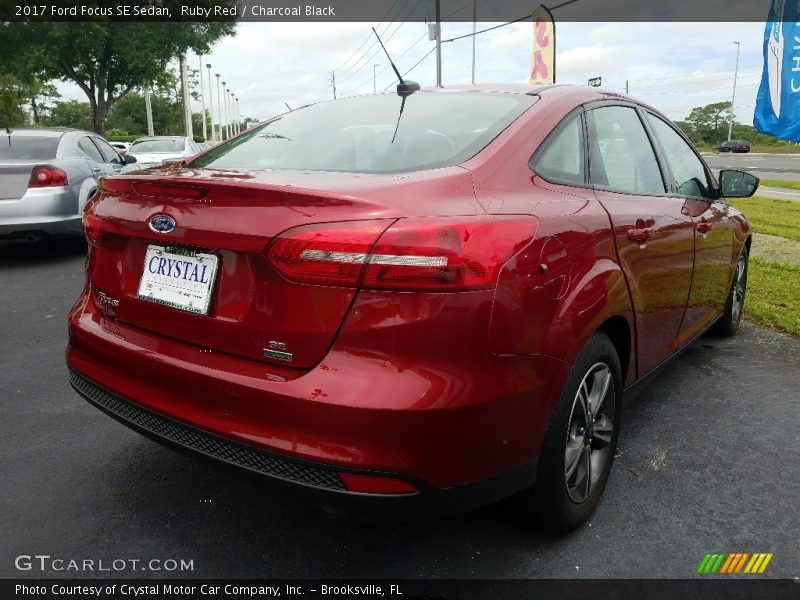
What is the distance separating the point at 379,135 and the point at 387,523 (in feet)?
4.64

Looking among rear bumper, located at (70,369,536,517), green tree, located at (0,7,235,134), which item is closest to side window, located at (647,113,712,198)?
rear bumper, located at (70,369,536,517)

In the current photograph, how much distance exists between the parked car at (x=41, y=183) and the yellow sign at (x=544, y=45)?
51.9 feet

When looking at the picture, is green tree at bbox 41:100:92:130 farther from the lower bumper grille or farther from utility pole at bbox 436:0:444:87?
the lower bumper grille

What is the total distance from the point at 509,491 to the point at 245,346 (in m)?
0.90

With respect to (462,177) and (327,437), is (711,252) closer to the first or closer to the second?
(462,177)

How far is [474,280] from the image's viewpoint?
1789 mm

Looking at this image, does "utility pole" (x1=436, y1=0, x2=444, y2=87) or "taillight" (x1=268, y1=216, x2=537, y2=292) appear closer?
"taillight" (x1=268, y1=216, x2=537, y2=292)

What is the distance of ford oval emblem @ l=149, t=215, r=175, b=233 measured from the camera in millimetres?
2053

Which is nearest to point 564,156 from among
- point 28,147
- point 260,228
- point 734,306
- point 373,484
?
point 260,228

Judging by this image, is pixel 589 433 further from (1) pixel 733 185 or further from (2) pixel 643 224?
(1) pixel 733 185

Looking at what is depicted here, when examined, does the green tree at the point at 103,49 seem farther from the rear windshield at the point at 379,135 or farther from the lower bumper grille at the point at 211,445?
the lower bumper grille at the point at 211,445

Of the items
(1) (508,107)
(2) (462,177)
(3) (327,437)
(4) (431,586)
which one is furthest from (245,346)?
(1) (508,107)

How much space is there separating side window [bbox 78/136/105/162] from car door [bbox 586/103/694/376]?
22.7 feet

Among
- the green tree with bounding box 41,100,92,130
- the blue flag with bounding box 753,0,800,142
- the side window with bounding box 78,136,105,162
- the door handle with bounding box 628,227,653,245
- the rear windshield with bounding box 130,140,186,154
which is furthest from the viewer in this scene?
the green tree with bounding box 41,100,92,130
